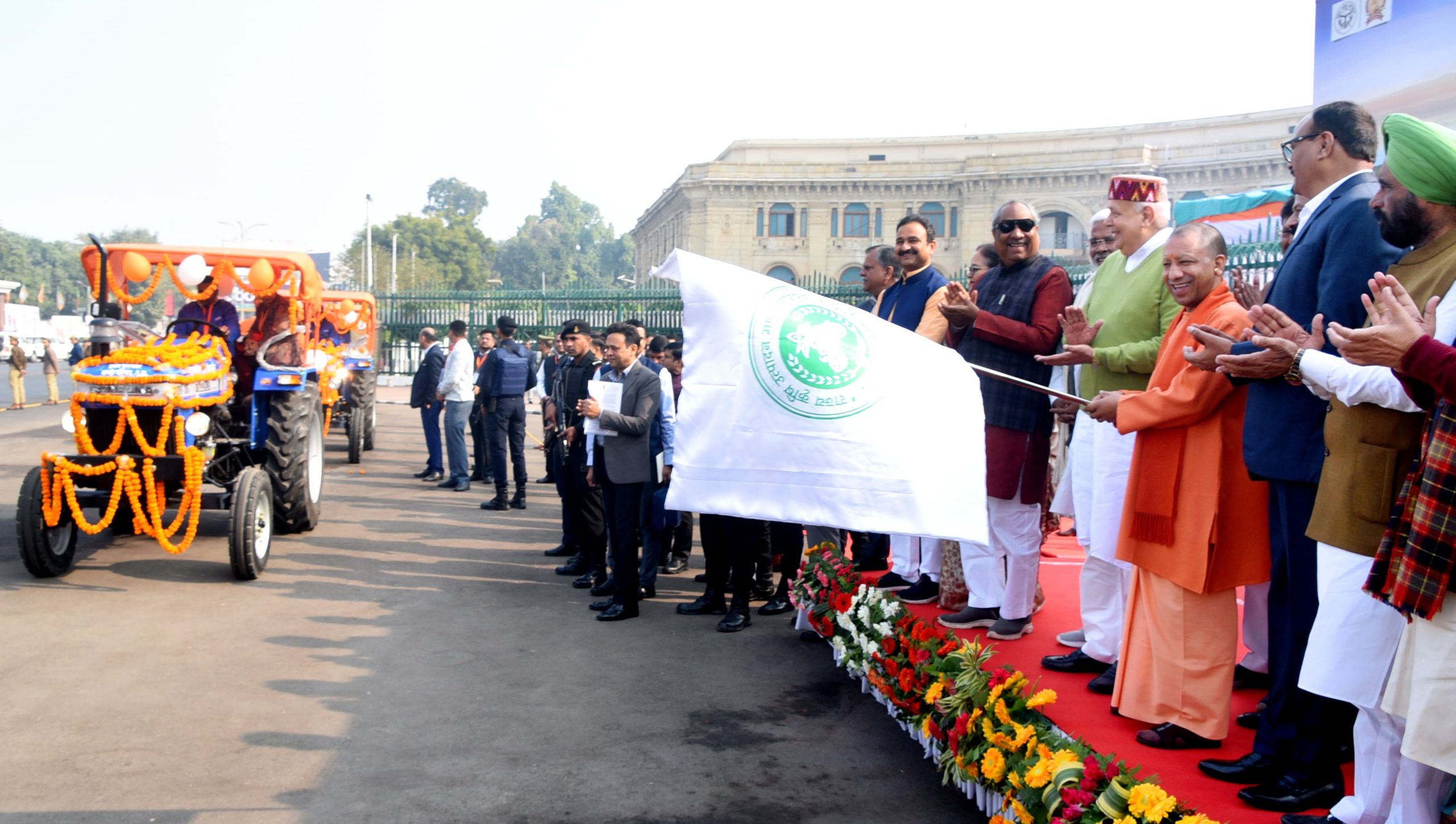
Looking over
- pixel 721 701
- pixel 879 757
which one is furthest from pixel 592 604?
pixel 879 757

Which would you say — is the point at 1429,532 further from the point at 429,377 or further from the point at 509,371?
the point at 429,377

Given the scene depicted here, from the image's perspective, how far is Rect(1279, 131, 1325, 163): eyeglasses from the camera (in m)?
3.55

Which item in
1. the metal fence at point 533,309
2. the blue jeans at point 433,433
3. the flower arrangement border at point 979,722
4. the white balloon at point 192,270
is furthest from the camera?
the metal fence at point 533,309

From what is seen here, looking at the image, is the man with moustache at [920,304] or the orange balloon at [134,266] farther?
the orange balloon at [134,266]

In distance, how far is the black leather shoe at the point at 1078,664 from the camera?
4.62m

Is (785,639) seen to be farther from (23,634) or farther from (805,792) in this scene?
(23,634)

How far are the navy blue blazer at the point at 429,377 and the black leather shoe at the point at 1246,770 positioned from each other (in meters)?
10.9

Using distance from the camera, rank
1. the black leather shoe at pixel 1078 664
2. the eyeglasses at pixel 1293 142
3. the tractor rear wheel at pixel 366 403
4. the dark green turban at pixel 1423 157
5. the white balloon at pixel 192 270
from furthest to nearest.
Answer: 1. the tractor rear wheel at pixel 366 403
2. the white balloon at pixel 192 270
3. the black leather shoe at pixel 1078 664
4. the eyeglasses at pixel 1293 142
5. the dark green turban at pixel 1423 157

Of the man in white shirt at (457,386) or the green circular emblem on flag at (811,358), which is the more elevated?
the green circular emblem on flag at (811,358)

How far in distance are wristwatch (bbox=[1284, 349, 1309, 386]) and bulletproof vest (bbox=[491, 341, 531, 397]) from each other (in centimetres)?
933

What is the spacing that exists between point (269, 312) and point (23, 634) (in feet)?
13.0

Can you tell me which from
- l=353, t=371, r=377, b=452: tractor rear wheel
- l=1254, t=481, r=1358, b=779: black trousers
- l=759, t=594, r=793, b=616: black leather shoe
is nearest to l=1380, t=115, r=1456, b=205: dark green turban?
l=1254, t=481, r=1358, b=779: black trousers

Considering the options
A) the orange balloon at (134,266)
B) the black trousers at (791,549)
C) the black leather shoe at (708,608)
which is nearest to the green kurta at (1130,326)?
the black trousers at (791,549)

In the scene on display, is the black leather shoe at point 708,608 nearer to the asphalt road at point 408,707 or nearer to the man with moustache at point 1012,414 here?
the asphalt road at point 408,707
